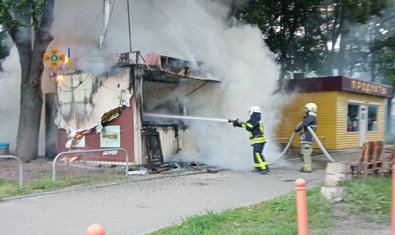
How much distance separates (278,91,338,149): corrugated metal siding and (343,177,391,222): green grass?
8.47 m

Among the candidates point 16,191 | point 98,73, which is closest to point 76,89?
point 98,73

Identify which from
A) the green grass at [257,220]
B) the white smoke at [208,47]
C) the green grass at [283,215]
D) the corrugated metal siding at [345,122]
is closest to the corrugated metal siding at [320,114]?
the corrugated metal siding at [345,122]

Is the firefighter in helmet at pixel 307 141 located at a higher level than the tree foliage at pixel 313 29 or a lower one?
lower

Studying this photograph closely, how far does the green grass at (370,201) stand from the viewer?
5367 millimetres

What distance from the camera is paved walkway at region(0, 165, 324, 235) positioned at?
516 centimetres

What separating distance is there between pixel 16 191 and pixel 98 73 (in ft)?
13.5

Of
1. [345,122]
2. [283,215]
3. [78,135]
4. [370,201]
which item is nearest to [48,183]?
[78,135]

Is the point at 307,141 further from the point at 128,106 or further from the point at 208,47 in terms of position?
the point at 128,106

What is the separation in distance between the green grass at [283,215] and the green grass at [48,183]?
141 inches

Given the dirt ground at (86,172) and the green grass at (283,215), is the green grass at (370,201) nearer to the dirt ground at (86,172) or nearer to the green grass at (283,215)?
the green grass at (283,215)

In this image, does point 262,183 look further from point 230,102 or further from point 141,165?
point 230,102

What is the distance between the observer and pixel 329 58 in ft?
74.6

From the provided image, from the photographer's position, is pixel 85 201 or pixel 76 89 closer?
pixel 85 201

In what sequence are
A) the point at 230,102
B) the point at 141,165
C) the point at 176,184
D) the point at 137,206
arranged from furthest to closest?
the point at 230,102, the point at 141,165, the point at 176,184, the point at 137,206
